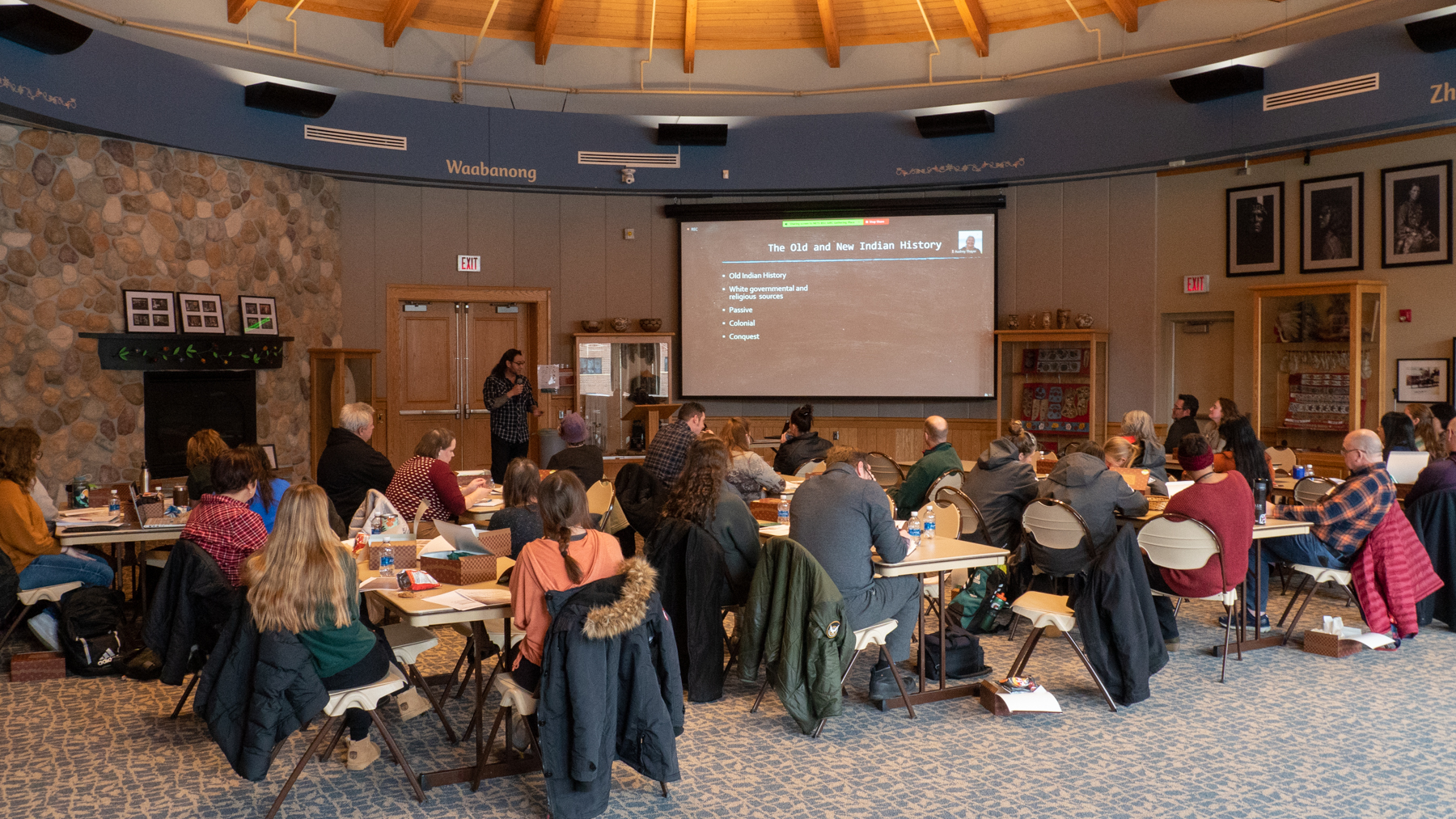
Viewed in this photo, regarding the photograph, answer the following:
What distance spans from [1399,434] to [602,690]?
6.33 metres

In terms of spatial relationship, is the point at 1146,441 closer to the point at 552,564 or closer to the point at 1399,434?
the point at 1399,434

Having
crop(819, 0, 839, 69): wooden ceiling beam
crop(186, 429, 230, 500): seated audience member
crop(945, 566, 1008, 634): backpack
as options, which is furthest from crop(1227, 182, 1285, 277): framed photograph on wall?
crop(186, 429, 230, 500): seated audience member

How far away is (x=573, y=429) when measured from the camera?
6.18 m

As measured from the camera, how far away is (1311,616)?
20.1 ft

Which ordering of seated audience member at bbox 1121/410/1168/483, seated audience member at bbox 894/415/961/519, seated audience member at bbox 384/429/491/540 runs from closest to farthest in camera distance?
seated audience member at bbox 384/429/491/540 < seated audience member at bbox 894/415/961/519 < seated audience member at bbox 1121/410/1168/483

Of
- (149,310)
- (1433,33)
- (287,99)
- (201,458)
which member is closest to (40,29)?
(287,99)

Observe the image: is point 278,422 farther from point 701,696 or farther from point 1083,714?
point 1083,714

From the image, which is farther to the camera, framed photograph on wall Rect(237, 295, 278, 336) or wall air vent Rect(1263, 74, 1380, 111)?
framed photograph on wall Rect(237, 295, 278, 336)

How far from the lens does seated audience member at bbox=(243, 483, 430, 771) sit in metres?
3.31

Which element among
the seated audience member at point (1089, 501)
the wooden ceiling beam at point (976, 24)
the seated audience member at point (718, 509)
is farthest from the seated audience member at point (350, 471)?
the wooden ceiling beam at point (976, 24)

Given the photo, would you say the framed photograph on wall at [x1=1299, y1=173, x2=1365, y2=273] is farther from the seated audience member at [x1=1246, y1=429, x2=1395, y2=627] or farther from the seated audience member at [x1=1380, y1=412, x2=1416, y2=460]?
the seated audience member at [x1=1246, y1=429, x2=1395, y2=627]

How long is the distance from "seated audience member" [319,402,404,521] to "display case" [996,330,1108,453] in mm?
6468

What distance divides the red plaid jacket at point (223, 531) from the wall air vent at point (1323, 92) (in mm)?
8073

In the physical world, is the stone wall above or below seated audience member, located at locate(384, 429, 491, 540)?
above
